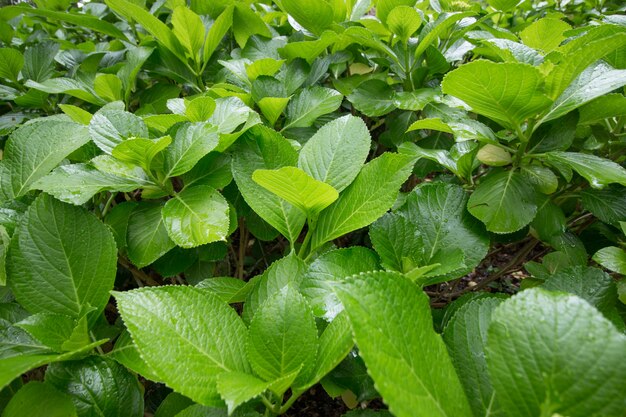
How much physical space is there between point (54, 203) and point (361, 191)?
0.52m

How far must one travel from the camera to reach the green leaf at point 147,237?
0.76 m

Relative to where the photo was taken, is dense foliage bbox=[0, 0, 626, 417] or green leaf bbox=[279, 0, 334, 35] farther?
green leaf bbox=[279, 0, 334, 35]

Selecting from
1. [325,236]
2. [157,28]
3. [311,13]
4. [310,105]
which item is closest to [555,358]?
[325,236]

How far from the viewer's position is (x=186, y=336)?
514 millimetres

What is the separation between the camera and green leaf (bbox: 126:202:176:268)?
0.76 metres

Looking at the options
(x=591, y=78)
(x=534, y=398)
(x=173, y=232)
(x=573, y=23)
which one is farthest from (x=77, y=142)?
(x=573, y=23)

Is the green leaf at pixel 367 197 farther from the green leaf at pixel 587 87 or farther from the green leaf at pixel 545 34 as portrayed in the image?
the green leaf at pixel 545 34

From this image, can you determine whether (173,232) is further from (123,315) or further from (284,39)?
(284,39)

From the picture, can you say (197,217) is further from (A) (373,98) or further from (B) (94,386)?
(A) (373,98)

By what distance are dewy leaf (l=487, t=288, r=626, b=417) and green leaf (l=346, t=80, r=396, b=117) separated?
721 mm

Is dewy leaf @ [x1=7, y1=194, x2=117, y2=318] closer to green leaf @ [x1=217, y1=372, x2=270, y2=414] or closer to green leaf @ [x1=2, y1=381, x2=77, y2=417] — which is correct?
green leaf @ [x1=2, y1=381, x2=77, y2=417]

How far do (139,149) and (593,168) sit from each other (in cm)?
79

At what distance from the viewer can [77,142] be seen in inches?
31.0

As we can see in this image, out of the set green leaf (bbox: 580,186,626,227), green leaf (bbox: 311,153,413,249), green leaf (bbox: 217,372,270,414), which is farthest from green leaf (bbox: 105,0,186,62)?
green leaf (bbox: 580,186,626,227)
